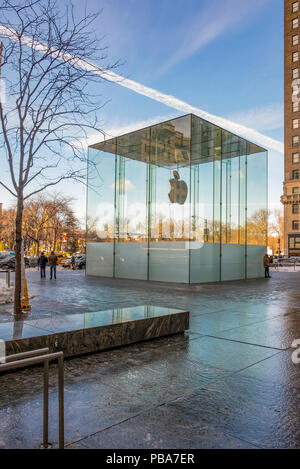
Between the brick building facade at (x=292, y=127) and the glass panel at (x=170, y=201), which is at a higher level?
the brick building facade at (x=292, y=127)

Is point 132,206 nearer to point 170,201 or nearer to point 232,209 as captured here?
point 170,201

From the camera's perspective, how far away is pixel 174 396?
4117mm

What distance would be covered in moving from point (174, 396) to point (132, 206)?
1986 cm

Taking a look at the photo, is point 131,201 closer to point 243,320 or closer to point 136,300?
point 136,300

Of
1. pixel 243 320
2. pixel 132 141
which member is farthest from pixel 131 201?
pixel 243 320

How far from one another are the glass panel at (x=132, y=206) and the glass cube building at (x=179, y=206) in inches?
2.5

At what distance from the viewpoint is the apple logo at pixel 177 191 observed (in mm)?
20953

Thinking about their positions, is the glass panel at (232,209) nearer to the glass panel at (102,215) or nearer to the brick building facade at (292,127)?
the glass panel at (102,215)

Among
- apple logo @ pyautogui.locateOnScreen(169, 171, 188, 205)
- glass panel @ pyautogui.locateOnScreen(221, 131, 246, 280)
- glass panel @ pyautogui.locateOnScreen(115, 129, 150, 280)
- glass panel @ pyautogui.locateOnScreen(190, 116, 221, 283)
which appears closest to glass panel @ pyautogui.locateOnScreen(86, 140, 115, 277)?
glass panel @ pyautogui.locateOnScreen(115, 129, 150, 280)

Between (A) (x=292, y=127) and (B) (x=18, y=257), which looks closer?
(B) (x=18, y=257)

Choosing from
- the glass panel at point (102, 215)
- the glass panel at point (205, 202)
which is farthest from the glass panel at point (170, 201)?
the glass panel at point (102, 215)

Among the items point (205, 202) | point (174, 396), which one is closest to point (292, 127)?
point (205, 202)

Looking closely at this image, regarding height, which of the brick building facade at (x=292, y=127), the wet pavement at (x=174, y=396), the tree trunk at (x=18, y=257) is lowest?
the wet pavement at (x=174, y=396)

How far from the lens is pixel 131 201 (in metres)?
23.7
